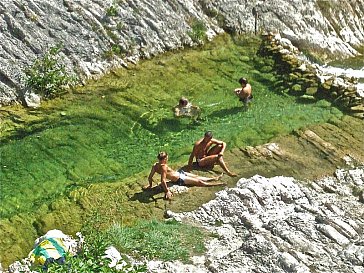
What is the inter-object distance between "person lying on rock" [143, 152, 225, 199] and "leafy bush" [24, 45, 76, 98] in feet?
16.2

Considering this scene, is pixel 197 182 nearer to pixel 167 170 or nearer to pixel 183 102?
pixel 167 170

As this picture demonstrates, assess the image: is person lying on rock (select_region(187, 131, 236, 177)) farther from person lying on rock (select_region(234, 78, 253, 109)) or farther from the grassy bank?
person lying on rock (select_region(234, 78, 253, 109))

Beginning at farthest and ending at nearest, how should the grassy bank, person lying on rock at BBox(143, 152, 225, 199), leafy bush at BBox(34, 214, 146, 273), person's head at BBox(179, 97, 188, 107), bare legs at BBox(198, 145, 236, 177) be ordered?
1. person's head at BBox(179, 97, 188, 107)
2. bare legs at BBox(198, 145, 236, 177)
3. person lying on rock at BBox(143, 152, 225, 199)
4. the grassy bank
5. leafy bush at BBox(34, 214, 146, 273)

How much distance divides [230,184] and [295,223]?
248 cm

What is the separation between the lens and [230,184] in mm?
13453

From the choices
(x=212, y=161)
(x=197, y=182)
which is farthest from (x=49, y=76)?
(x=197, y=182)

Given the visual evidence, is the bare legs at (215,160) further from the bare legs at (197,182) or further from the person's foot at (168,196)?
the person's foot at (168,196)

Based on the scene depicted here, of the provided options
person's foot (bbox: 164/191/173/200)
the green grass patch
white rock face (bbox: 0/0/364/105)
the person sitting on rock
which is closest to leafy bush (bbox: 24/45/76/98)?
white rock face (bbox: 0/0/364/105)

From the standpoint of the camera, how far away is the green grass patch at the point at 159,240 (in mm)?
10984

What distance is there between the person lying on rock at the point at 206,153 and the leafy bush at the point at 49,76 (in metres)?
5.10

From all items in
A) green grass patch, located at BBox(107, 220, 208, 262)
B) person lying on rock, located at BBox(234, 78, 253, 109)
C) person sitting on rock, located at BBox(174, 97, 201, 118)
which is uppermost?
person lying on rock, located at BBox(234, 78, 253, 109)

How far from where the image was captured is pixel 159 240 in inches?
443

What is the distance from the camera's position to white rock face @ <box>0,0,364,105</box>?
57.5 ft

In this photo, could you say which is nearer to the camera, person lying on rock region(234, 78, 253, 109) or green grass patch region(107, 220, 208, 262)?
→ green grass patch region(107, 220, 208, 262)
